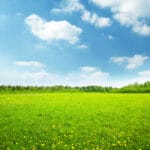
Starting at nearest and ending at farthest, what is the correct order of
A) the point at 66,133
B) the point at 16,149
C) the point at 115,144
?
the point at 16,149
the point at 115,144
the point at 66,133

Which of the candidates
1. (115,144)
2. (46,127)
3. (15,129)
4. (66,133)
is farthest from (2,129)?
(115,144)

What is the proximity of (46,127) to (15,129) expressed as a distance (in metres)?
2.10

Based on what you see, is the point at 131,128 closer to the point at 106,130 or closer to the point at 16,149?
the point at 106,130

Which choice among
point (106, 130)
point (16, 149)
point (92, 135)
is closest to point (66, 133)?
point (92, 135)

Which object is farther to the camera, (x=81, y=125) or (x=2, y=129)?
(x=81, y=125)

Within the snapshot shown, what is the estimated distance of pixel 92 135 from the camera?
15.0m

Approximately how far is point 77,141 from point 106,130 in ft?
12.1

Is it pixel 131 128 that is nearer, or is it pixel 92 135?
pixel 92 135

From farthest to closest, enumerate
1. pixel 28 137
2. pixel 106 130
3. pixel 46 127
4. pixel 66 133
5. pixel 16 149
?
pixel 46 127
pixel 106 130
pixel 66 133
pixel 28 137
pixel 16 149

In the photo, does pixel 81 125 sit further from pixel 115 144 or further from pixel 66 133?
pixel 115 144

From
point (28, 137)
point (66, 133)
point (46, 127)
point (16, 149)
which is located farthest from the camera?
point (46, 127)

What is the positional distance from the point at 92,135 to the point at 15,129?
5194mm

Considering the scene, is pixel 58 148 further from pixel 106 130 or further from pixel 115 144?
pixel 106 130

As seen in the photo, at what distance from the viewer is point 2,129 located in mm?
16688
